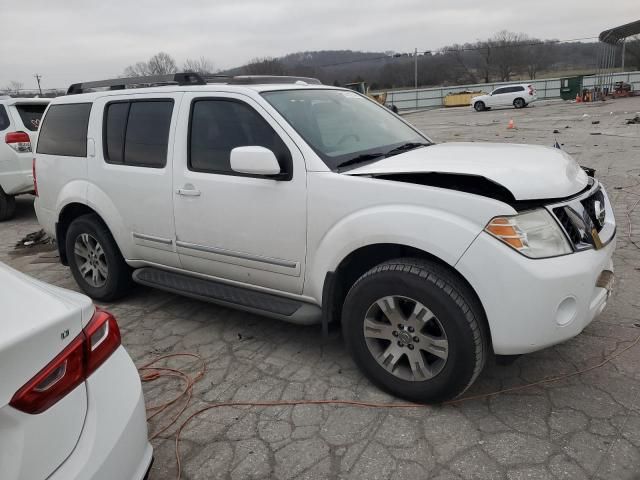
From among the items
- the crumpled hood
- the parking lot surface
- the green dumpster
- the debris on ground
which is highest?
the green dumpster

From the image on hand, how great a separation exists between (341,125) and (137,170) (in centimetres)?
163

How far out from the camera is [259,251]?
10.9ft

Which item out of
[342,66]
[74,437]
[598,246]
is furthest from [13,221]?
[342,66]

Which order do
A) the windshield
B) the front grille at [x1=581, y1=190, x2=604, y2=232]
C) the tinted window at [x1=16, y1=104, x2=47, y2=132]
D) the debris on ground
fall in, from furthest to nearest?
the tinted window at [x1=16, y1=104, x2=47, y2=132] < the debris on ground < the windshield < the front grille at [x1=581, y1=190, x2=604, y2=232]

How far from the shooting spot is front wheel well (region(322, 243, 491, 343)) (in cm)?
292

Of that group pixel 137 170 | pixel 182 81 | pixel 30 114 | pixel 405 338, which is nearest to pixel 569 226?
pixel 405 338

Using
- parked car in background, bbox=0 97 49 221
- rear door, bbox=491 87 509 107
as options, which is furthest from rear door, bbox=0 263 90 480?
rear door, bbox=491 87 509 107

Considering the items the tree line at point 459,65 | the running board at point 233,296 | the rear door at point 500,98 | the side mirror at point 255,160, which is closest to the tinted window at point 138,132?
the running board at point 233,296

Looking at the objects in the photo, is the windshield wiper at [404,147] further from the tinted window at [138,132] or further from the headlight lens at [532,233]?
the tinted window at [138,132]

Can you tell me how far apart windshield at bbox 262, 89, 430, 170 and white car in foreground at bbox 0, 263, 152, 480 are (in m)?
1.74

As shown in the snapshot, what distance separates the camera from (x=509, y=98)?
34.3 m

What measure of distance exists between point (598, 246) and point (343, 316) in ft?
4.67

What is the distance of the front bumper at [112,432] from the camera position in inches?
61.6

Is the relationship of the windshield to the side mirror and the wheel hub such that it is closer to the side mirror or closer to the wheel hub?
the side mirror
